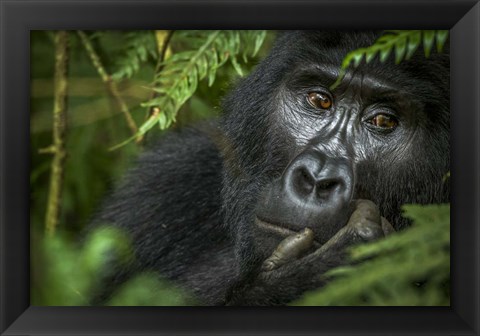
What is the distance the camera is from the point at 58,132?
9.63 feet

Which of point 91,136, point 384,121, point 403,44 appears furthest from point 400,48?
point 91,136

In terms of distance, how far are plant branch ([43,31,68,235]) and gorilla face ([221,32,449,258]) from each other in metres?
0.82

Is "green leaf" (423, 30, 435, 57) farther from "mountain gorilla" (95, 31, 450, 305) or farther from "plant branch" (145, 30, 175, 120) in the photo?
"plant branch" (145, 30, 175, 120)

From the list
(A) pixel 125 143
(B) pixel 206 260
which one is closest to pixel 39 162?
(A) pixel 125 143

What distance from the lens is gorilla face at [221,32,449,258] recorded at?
2.67 metres

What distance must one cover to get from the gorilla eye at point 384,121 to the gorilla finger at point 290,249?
Answer: 511 mm

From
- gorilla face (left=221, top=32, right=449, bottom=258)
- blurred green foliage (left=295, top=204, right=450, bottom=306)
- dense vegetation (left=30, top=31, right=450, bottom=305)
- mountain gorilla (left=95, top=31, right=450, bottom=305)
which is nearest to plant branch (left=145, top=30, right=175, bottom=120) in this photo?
dense vegetation (left=30, top=31, right=450, bottom=305)

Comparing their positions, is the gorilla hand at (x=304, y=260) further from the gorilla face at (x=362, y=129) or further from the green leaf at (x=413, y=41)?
the green leaf at (x=413, y=41)

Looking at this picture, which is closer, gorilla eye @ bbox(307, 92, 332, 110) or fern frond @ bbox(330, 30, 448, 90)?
fern frond @ bbox(330, 30, 448, 90)

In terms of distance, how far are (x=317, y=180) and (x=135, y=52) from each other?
924 mm

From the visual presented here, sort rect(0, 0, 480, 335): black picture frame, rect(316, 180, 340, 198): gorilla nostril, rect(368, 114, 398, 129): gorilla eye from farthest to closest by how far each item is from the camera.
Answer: rect(368, 114, 398, 129): gorilla eye → rect(0, 0, 480, 335): black picture frame → rect(316, 180, 340, 198): gorilla nostril
